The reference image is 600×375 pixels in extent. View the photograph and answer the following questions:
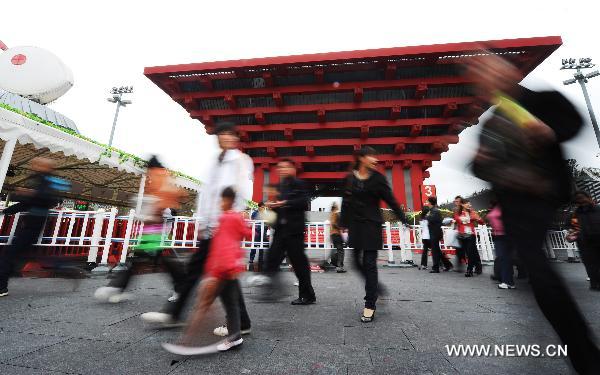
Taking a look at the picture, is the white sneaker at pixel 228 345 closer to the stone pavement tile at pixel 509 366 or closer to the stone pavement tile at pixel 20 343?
the stone pavement tile at pixel 20 343

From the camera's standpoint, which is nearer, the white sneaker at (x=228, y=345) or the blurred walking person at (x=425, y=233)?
the white sneaker at (x=228, y=345)

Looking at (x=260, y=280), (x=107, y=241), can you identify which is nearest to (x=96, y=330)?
(x=260, y=280)

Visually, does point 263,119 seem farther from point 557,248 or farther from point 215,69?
point 557,248

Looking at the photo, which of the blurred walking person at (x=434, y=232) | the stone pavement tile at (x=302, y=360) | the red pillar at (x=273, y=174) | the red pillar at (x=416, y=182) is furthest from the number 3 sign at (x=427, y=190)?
the stone pavement tile at (x=302, y=360)

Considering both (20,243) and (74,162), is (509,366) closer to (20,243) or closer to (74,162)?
(20,243)

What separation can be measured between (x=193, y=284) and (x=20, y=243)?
2.77 m

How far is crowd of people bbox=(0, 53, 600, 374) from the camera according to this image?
4.62 ft

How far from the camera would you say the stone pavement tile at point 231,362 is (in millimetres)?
1474

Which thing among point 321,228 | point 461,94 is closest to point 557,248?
point 461,94

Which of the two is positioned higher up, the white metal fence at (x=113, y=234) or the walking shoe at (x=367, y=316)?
the white metal fence at (x=113, y=234)

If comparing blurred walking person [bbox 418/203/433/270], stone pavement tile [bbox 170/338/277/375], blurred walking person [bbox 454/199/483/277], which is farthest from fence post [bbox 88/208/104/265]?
blurred walking person [bbox 454/199/483/277]

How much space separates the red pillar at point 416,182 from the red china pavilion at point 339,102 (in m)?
0.05

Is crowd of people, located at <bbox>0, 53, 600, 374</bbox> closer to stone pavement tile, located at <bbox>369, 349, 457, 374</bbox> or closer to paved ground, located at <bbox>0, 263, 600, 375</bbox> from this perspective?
paved ground, located at <bbox>0, 263, 600, 375</bbox>

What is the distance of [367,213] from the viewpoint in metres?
2.66
